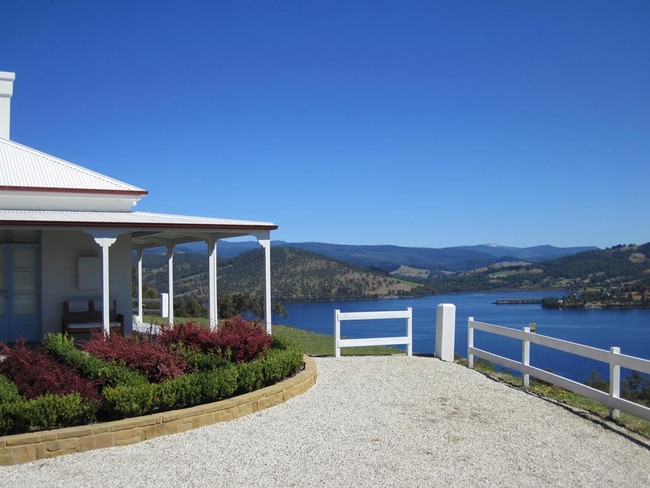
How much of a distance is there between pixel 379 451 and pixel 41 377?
13.9 ft

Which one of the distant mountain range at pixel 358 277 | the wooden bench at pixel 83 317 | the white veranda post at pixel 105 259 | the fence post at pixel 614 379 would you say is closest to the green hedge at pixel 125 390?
the white veranda post at pixel 105 259

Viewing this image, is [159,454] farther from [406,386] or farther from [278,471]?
[406,386]

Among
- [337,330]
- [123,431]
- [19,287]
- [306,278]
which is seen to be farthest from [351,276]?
[123,431]

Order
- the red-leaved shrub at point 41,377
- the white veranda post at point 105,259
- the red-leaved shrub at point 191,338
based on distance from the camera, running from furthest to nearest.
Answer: the white veranda post at point 105,259 < the red-leaved shrub at point 191,338 < the red-leaved shrub at point 41,377

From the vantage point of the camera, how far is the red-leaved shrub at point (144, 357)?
8797mm

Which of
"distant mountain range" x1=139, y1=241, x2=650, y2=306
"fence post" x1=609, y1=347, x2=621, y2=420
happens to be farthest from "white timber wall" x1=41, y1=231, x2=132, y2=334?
"distant mountain range" x1=139, y1=241, x2=650, y2=306

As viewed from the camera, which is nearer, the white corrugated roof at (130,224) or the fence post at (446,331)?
the white corrugated roof at (130,224)

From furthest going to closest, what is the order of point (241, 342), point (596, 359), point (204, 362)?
point (241, 342) → point (204, 362) → point (596, 359)

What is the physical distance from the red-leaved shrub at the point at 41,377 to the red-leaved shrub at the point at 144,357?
639 mm

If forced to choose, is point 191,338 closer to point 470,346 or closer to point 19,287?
point 19,287

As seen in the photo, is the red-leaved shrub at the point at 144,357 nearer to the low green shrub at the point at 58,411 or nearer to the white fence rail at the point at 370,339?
the low green shrub at the point at 58,411

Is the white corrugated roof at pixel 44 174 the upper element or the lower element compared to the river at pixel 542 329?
upper

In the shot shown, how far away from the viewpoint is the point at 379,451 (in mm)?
7043

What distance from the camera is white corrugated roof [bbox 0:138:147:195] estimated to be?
1475 cm
